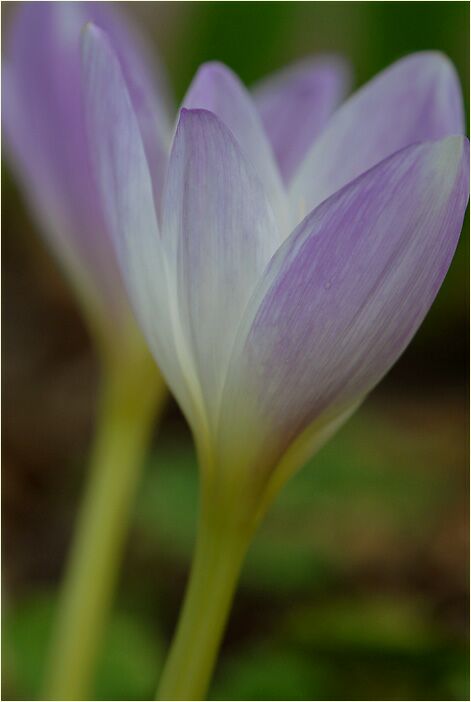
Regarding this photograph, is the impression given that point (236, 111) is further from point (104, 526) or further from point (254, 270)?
point (104, 526)

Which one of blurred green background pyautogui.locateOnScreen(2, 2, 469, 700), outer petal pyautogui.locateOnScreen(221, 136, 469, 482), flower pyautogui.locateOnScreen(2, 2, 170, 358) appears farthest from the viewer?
blurred green background pyautogui.locateOnScreen(2, 2, 469, 700)

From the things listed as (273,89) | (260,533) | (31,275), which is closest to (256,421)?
(273,89)

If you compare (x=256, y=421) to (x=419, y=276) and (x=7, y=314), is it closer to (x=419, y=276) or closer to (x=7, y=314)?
(x=419, y=276)

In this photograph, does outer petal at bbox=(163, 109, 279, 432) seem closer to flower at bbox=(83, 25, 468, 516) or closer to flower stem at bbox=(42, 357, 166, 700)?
flower at bbox=(83, 25, 468, 516)

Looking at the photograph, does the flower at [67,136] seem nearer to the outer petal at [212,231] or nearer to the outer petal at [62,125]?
the outer petal at [62,125]

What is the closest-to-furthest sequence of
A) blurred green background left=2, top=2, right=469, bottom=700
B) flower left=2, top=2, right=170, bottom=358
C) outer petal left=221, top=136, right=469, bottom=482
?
outer petal left=221, top=136, right=469, bottom=482 → flower left=2, top=2, right=170, bottom=358 → blurred green background left=2, top=2, right=469, bottom=700

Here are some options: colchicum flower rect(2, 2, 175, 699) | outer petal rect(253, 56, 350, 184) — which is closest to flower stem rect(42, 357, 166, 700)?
colchicum flower rect(2, 2, 175, 699)
